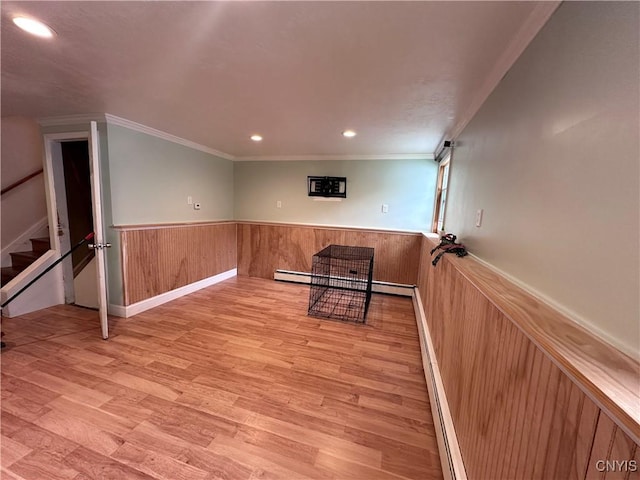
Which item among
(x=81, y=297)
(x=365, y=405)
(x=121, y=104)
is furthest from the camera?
(x=81, y=297)

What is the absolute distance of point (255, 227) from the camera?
442cm

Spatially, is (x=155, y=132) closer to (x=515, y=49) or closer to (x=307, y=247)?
(x=307, y=247)

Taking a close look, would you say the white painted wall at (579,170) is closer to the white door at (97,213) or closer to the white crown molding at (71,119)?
the white door at (97,213)

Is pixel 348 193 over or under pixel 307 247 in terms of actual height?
over

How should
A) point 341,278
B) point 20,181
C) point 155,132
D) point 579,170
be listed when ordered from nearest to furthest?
point 579,170 < point 155,132 < point 20,181 < point 341,278

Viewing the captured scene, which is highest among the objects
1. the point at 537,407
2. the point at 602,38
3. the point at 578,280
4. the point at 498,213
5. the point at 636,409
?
the point at 602,38

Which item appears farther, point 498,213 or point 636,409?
point 498,213

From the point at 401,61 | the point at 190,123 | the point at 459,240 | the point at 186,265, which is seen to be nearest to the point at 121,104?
the point at 190,123

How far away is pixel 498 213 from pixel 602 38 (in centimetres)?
74

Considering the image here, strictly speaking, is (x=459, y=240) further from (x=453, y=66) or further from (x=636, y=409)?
(x=636, y=409)

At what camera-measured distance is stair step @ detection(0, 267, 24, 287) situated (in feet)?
9.89

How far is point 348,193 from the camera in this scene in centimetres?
407

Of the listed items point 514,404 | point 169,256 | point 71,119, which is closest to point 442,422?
point 514,404

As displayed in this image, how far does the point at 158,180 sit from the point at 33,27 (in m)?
2.01
